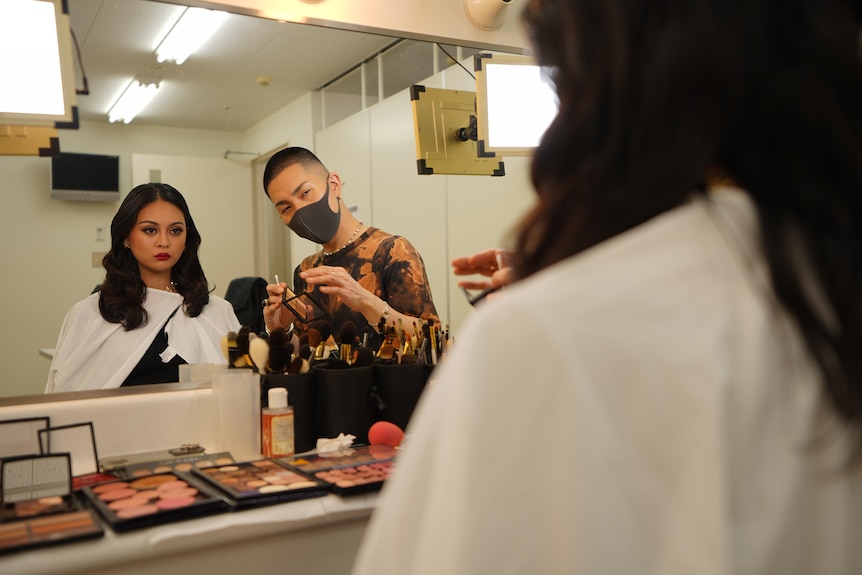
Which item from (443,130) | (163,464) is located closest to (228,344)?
(163,464)

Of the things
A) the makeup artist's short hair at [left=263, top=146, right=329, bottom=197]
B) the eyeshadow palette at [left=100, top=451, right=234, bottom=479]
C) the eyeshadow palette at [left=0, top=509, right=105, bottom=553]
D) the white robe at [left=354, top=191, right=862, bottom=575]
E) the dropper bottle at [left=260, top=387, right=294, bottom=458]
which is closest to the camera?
the white robe at [left=354, top=191, right=862, bottom=575]

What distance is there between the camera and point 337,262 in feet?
5.57

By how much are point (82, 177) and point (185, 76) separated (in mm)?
325

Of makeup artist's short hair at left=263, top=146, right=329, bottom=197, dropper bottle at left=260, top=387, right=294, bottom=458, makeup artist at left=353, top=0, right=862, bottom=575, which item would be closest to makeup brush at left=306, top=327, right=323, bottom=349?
dropper bottle at left=260, top=387, right=294, bottom=458

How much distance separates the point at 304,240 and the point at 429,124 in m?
0.44

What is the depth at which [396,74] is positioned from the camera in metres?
1.79

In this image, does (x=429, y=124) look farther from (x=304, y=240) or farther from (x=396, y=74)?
(x=304, y=240)

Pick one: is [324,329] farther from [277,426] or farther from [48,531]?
[48,531]

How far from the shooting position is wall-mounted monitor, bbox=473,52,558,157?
1.70 meters

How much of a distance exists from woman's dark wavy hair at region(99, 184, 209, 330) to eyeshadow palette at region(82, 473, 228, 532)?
44 cm

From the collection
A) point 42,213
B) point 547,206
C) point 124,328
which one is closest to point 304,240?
point 124,328

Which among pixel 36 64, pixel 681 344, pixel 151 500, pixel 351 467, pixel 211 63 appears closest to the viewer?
pixel 681 344

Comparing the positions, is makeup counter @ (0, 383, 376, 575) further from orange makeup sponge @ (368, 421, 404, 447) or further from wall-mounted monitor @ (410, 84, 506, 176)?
wall-mounted monitor @ (410, 84, 506, 176)

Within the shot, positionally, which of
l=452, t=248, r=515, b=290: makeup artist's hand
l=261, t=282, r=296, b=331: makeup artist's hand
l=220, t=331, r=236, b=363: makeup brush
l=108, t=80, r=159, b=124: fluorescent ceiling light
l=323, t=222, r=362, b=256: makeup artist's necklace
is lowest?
l=220, t=331, r=236, b=363: makeup brush
